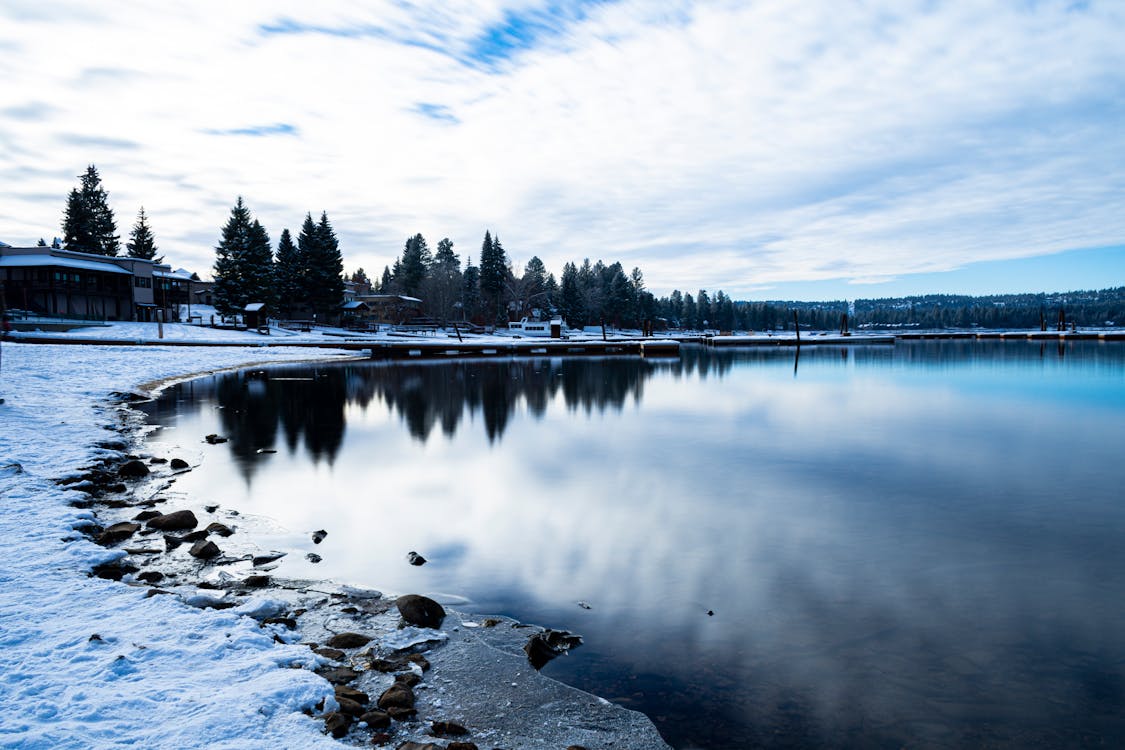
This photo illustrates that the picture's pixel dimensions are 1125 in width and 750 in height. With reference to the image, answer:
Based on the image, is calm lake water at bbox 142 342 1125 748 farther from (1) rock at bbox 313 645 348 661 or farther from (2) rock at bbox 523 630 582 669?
(1) rock at bbox 313 645 348 661

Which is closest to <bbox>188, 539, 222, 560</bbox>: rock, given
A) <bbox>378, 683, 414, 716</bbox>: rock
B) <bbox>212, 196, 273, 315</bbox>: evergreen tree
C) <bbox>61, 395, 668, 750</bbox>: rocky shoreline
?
<bbox>61, 395, 668, 750</bbox>: rocky shoreline

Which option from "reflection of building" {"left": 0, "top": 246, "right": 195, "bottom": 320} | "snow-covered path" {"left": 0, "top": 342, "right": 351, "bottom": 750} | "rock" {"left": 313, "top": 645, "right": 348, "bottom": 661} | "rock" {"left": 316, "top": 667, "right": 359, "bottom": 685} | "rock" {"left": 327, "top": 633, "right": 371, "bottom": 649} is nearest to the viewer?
"snow-covered path" {"left": 0, "top": 342, "right": 351, "bottom": 750}

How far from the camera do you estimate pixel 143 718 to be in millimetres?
4855

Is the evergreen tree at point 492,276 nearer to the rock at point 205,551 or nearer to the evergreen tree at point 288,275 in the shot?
the evergreen tree at point 288,275

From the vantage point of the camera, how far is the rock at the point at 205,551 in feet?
30.4

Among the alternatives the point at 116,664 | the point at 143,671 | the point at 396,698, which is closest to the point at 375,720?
the point at 396,698

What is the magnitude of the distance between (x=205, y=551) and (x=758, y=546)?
8470mm

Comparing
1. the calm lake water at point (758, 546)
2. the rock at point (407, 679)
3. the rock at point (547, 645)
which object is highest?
the rock at point (407, 679)

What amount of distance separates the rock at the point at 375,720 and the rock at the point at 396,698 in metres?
0.16

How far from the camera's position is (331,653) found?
21.5ft

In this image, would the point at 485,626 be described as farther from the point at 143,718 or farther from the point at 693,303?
the point at 693,303

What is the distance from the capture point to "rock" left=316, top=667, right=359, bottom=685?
6027 mm

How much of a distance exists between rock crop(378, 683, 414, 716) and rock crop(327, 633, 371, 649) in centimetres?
108

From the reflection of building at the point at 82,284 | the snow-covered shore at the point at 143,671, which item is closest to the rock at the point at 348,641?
the snow-covered shore at the point at 143,671
